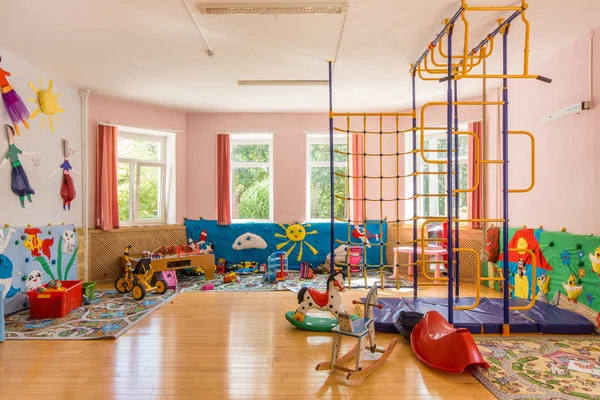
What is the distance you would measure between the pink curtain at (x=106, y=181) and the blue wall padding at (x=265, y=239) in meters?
1.40

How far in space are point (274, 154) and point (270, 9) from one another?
397cm

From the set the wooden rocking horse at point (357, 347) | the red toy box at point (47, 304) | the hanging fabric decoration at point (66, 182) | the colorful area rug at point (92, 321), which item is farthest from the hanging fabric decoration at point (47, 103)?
the wooden rocking horse at point (357, 347)

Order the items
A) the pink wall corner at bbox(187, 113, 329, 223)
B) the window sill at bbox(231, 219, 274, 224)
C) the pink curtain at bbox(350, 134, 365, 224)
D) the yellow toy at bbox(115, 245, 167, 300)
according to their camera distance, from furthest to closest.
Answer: the window sill at bbox(231, 219, 274, 224) < the pink wall corner at bbox(187, 113, 329, 223) < the pink curtain at bbox(350, 134, 365, 224) < the yellow toy at bbox(115, 245, 167, 300)

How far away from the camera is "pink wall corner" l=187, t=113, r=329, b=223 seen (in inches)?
283

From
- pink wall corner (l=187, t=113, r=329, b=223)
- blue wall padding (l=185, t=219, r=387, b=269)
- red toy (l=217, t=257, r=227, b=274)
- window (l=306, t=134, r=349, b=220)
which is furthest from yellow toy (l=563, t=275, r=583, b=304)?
red toy (l=217, t=257, r=227, b=274)

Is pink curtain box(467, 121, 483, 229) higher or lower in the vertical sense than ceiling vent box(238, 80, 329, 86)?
lower

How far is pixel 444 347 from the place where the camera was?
2881 millimetres

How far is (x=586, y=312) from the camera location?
3711mm

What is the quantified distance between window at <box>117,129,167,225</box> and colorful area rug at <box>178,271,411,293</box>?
128cm

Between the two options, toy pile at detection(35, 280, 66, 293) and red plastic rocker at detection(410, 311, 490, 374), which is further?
toy pile at detection(35, 280, 66, 293)

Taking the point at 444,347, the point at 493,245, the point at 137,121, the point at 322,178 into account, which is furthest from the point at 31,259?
the point at 493,245

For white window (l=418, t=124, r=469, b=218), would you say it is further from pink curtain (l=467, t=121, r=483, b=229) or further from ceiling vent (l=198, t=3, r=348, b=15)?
ceiling vent (l=198, t=3, r=348, b=15)

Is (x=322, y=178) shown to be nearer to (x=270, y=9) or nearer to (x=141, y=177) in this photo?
(x=141, y=177)

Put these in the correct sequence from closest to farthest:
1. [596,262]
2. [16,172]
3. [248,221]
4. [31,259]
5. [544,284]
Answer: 1. [596,262]
2. [544,284]
3. [16,172]
4. [31,259]
5. [248,221]
